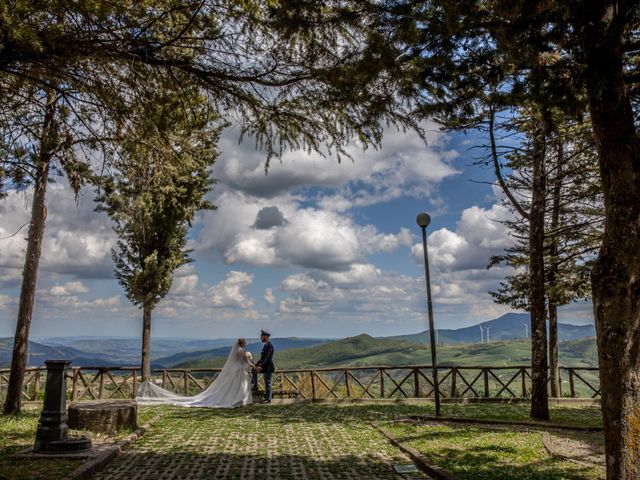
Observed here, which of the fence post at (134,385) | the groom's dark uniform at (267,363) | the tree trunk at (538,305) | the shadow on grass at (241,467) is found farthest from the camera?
the fence post at (134,385)

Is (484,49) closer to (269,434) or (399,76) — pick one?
(399,76)

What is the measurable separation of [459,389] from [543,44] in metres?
17.2

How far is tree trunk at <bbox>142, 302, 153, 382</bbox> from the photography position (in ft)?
63.7

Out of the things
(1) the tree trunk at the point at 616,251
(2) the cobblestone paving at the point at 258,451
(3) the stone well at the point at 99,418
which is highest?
(1) the tree trunk at the point at 616,251

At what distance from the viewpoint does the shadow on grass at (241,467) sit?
287 inches

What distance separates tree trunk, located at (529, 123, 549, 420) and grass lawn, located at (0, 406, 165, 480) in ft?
29.5

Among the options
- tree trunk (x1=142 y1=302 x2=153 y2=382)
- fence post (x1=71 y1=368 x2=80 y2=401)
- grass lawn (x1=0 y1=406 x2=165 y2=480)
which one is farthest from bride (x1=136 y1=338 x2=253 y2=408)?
grass lawn (x1=0 y1=406 x2=165 y2=480)

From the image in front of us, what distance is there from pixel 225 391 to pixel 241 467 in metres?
10.1

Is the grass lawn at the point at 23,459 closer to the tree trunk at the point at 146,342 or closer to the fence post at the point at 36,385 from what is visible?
the fence post at the point at 36,385

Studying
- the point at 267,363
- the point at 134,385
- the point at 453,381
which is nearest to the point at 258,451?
the point at 267,363

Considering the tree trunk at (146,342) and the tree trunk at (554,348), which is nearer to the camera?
the tree trunk at (146,342)

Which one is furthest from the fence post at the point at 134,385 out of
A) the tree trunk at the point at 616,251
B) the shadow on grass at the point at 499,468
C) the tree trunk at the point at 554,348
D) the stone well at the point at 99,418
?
the tree trunk at the point at 616,251

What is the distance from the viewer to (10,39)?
4965 millimetres

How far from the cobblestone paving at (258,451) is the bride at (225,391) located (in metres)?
3.40
